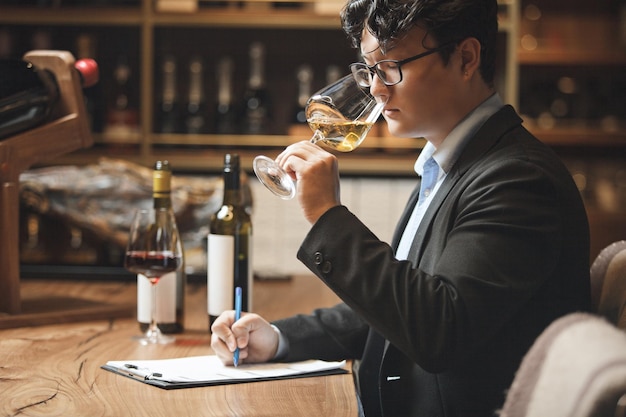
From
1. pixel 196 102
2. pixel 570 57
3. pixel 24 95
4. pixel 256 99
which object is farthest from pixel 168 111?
pixel 24 95

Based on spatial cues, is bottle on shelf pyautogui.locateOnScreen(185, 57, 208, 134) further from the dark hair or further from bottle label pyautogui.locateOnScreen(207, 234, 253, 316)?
the dark hair

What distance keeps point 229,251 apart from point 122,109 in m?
2.46

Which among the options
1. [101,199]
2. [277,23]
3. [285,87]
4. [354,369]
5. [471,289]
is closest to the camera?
[471,289]

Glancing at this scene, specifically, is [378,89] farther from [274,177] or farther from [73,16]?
[73,16]

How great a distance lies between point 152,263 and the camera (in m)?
1.49

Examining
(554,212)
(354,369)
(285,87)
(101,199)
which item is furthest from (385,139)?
(554,212)

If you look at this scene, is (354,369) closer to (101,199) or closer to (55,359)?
(55,359)

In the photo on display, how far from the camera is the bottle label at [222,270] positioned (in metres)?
1.51

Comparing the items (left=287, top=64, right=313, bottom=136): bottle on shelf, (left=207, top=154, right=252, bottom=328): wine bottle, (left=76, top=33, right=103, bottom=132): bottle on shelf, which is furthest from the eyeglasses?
(left=76, top=33, right=103, bottom=132): bottle on shelf

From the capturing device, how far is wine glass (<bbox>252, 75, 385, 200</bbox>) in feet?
4.28

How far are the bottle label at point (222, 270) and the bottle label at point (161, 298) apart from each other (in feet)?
0.25

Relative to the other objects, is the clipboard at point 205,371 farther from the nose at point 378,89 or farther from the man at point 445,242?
the nose at point 378,89

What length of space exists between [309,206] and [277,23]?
99.6 inches

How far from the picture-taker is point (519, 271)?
1.10 metres
